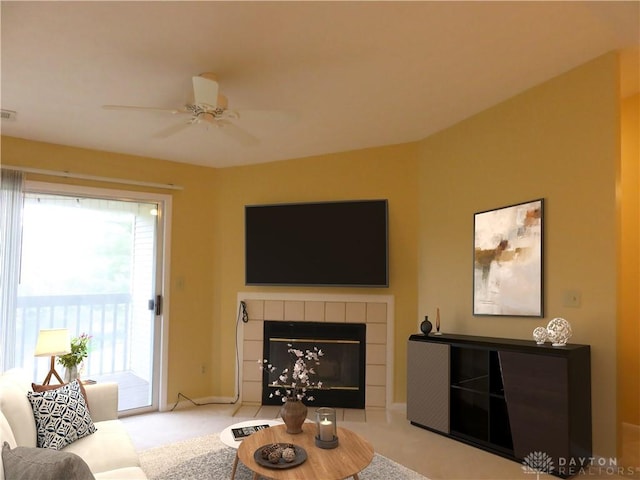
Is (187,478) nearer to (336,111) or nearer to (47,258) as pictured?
(47,258)

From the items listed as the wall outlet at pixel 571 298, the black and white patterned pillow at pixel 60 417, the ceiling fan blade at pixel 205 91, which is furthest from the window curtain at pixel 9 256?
the wall outlet at pixel 571 298

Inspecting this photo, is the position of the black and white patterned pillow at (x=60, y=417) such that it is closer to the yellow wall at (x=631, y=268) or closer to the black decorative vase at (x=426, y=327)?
the black decorative vase at (x=426, y=327)

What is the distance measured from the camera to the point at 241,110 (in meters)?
3.48

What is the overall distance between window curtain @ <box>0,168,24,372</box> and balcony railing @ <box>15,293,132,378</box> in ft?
0.49

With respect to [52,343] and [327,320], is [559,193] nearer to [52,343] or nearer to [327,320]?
[327,320]

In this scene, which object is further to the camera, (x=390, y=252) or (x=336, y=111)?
(x=390, y=252)

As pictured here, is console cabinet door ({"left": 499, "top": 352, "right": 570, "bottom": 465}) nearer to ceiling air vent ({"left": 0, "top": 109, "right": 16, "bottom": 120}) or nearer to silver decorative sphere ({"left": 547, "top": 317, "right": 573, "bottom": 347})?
silver decorative sphere ({"left": 547, "top": 317, "right": 573, "bottom": 347})

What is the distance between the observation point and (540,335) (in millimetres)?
3115

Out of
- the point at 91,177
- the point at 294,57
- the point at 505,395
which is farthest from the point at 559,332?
the point at 91,177

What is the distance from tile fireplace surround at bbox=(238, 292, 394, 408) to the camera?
4551 millimetres

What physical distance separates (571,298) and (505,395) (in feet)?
2.74

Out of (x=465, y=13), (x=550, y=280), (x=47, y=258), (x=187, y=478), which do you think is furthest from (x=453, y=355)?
(x=47, y=258)

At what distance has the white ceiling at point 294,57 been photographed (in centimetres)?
226

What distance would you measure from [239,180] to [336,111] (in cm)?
188
